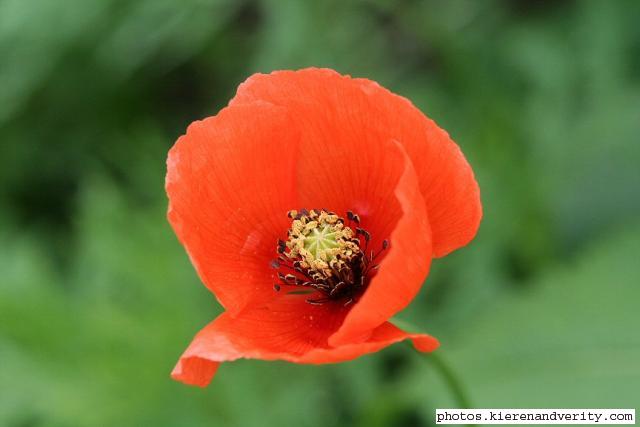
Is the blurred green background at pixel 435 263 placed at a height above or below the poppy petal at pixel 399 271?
above

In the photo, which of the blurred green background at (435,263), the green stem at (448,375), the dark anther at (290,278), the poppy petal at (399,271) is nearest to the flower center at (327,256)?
the dark anther at (290,278)

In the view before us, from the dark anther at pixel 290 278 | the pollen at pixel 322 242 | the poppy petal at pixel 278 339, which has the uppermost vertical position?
the pollen at pixel 322 242

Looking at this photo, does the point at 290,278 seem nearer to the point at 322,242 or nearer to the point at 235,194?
the point at 322,242

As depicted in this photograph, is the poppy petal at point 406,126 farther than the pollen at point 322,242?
No

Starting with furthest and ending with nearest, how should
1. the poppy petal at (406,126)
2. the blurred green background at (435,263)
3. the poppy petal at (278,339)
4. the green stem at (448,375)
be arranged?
the blurred green background at (435,263), the green stem at (448,375), the poppy petal at (406,126), the poppy petal at (278,339)

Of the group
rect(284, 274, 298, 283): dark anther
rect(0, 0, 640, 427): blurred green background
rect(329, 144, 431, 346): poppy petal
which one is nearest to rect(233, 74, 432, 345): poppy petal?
rect(329, 144, 431, 346): poppy petal

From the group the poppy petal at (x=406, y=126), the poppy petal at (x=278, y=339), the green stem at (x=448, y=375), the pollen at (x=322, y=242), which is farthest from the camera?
the pollen at (x=322, y=242)

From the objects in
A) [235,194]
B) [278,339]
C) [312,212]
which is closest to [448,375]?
[278,339]

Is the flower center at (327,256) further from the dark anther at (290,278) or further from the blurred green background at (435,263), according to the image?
the blurred green background at (435,263)
